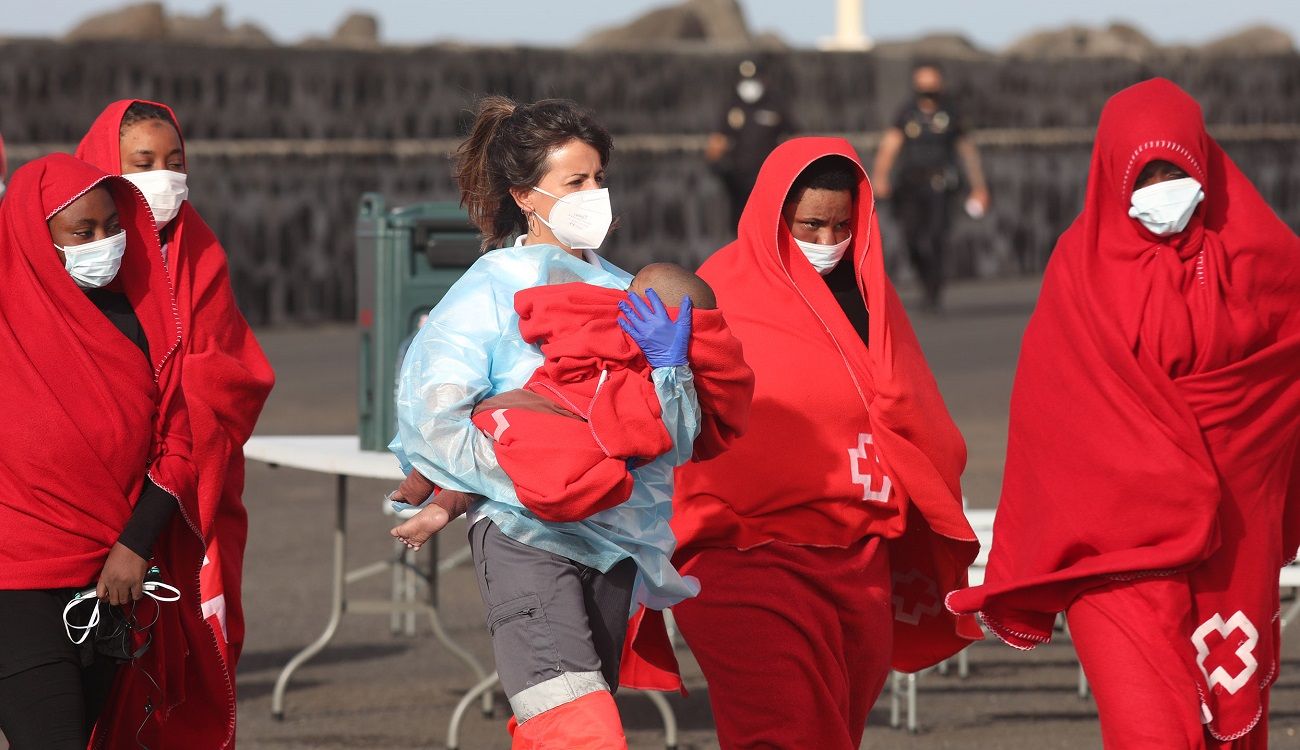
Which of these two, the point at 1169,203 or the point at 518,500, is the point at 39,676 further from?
the point at 1169,203

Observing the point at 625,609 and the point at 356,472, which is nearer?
the point at 625,609

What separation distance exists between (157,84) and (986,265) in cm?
852

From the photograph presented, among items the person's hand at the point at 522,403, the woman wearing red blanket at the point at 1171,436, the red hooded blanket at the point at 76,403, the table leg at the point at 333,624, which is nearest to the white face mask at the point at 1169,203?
the woman wearing red blanket at the point at 1171,436

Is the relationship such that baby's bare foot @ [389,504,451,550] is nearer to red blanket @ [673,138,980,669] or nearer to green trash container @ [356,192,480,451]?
red blanket @ [673,138,980,669]

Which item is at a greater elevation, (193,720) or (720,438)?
(720,438)

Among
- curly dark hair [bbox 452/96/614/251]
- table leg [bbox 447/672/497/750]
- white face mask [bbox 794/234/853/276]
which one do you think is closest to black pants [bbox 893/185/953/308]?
table leg [bbox 447/672/497/750]

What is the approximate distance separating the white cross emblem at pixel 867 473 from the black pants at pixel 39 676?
1.66m

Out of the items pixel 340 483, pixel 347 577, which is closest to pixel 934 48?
pixel 347 577

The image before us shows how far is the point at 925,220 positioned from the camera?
16438 mm

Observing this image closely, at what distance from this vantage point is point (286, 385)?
44.7ft

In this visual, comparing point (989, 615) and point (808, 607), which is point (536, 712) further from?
point (989, 615)

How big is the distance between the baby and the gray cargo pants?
0.11 meters

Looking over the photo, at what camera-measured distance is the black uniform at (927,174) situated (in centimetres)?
1608

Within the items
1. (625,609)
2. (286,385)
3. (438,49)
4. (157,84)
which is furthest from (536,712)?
(438,49)
